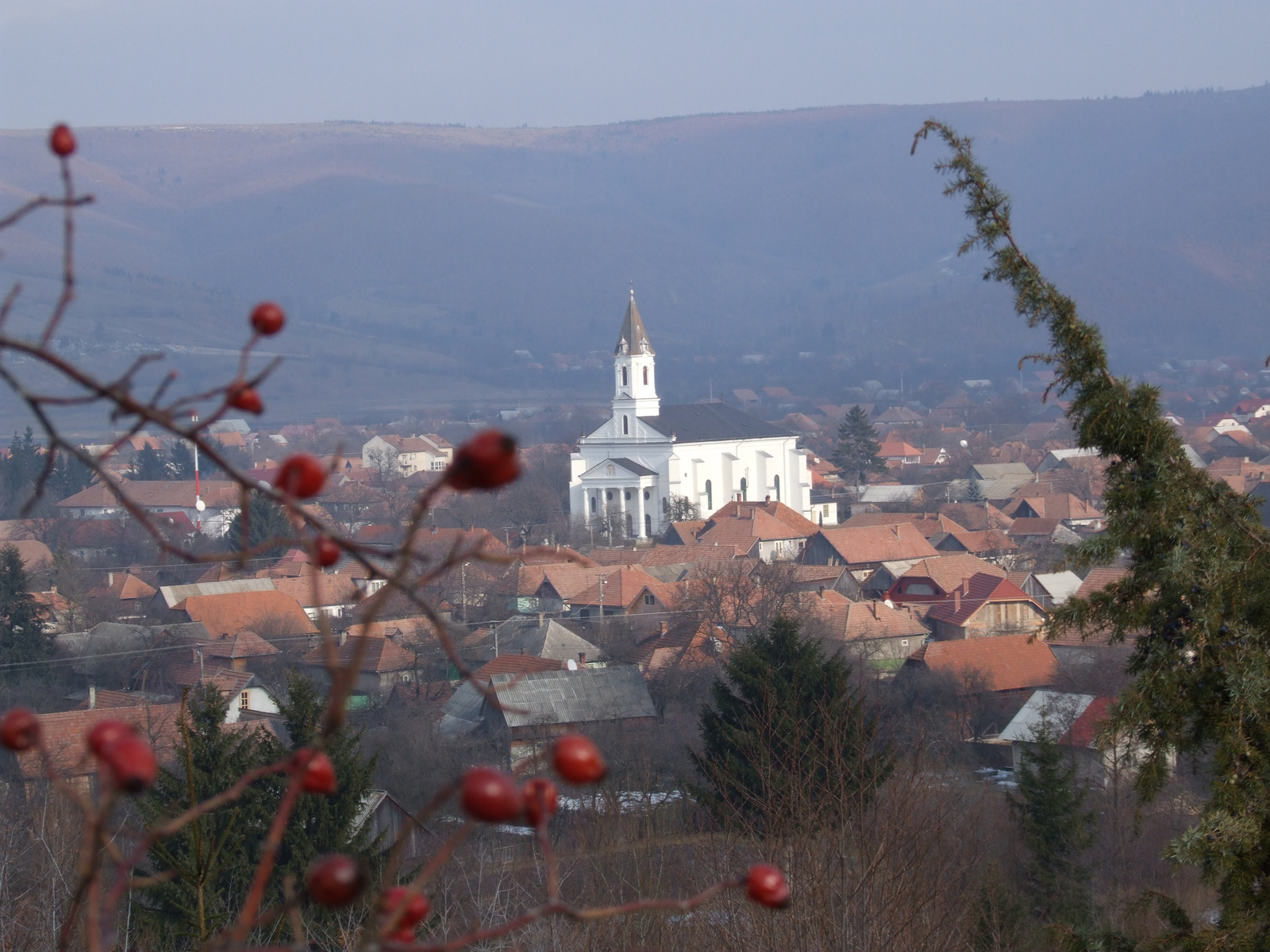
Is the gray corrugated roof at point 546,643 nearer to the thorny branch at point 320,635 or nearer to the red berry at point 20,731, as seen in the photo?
the thorny branch at point 320,635

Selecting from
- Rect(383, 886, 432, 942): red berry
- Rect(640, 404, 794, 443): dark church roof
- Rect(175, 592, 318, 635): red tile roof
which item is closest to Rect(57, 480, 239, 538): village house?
Rect(640, 404, 794, 443): dark church roof

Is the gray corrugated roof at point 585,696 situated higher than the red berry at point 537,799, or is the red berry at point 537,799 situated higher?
the red berry at point 537,799

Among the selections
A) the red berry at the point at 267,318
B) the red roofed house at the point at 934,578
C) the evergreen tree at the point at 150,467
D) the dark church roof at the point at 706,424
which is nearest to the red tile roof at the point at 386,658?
the red roofed house at the point at 934,578

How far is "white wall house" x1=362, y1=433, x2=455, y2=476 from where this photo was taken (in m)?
94.6

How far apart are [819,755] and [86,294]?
194239mm

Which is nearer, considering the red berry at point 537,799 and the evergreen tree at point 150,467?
the red berry at point 537,799

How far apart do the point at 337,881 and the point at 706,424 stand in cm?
7489

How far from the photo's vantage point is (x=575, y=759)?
41.3 inches

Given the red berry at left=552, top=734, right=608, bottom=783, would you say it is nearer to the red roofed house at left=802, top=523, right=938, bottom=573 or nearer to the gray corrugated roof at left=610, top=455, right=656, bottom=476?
the red roofed house at left=802, top=523, right=938, bottom=573

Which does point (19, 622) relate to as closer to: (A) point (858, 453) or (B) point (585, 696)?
(B) point (585, 696)

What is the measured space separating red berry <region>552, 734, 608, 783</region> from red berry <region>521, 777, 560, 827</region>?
0.25 ft

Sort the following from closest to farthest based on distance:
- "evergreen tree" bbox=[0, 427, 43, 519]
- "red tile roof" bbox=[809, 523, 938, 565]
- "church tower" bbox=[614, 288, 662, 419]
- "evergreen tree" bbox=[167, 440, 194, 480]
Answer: "red tile roof" bbox=[809, 523, 938, 565]
"evergreen tree" bbox=[0, 427, 43, 519]
"church tower" bbox=[614, 288, 662, 419]
"evergreen tree" bbox=[167, 440, 194, 480]

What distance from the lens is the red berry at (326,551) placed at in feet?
3.99

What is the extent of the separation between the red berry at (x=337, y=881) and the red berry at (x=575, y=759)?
0.18m
